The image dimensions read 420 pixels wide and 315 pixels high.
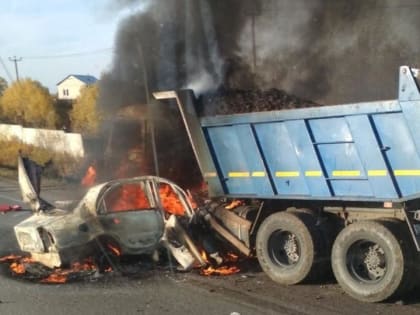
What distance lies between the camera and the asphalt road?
248 inches

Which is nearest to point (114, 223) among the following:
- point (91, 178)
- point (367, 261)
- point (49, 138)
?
point (91, 178)

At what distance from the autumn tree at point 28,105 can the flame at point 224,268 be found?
2901 cm

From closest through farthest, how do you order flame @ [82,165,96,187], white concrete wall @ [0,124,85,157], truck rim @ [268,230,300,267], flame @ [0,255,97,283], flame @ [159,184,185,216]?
truck rim @ [268,230,300,267] < flame @ [0,255,97,283] < flame @ [159,184,185,216] < flame @ [82,165,96,187] < white concrete wall @ [0,124,85,157]

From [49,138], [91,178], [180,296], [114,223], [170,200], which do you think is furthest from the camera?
[49,138]

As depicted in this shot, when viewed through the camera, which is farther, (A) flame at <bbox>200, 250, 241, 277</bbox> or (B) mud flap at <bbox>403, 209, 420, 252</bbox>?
(A) flame at <bbox>200, 250, 241, 277</bbox>

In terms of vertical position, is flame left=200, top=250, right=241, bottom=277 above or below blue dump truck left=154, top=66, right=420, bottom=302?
below

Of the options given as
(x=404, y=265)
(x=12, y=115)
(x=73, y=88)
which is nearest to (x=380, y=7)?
(x=404, y=265)

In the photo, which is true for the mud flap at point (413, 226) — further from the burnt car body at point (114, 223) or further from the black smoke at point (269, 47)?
the black smoke at point (269, 47)

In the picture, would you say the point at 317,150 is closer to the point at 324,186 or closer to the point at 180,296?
the point at 324,186

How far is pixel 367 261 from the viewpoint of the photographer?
670 cm

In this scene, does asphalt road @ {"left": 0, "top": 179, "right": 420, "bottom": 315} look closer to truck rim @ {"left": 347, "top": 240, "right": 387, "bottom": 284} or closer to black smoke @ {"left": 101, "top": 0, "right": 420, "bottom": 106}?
truck rim @ {"left": 347, "top": 240, "right": 387, "bottom": 284}

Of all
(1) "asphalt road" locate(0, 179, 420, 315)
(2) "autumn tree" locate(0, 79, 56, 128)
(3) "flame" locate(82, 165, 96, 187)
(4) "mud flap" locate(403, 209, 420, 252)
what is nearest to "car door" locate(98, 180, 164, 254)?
(1) "asphalt road" locate(0, 179, 420, 315)

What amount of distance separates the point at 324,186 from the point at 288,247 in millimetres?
938

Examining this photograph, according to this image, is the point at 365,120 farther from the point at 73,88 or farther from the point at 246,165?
the point at 73,88
